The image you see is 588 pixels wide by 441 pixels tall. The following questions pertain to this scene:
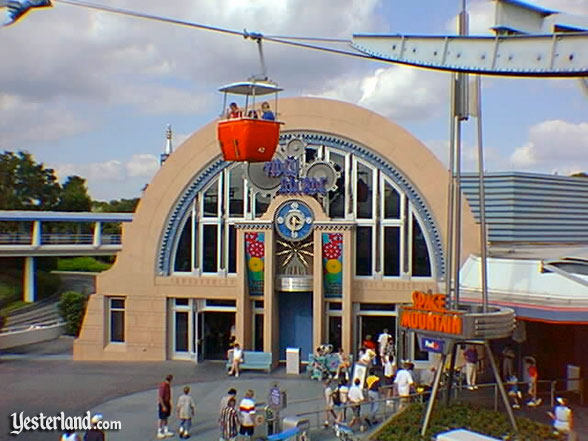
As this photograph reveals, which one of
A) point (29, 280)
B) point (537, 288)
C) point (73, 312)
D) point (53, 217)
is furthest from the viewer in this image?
point (29, 280)

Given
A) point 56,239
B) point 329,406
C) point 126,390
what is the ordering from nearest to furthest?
point 329,406 → point 126,390 → point 56,239

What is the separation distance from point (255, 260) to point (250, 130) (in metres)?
10.1

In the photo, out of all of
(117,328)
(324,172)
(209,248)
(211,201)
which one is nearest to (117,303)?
(117,328)

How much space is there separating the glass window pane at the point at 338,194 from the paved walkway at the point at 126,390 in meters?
6.22

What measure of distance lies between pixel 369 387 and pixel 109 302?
41.7 feet

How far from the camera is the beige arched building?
2650 centimetres

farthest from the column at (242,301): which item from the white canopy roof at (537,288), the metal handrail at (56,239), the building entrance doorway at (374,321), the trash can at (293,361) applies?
the metal handrail at (56,239)

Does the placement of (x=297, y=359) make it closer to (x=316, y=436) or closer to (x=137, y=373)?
(x=137, y=373)

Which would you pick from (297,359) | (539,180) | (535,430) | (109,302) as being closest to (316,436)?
(535,430)

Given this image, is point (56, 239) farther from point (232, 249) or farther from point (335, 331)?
point (335, 331)

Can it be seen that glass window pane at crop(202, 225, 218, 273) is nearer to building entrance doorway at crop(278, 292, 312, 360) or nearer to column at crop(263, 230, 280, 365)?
column at crop(263, 230, 280, 365)

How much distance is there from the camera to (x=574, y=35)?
37.9 ft

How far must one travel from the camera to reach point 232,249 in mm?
28078

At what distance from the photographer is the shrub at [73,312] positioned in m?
33.7
